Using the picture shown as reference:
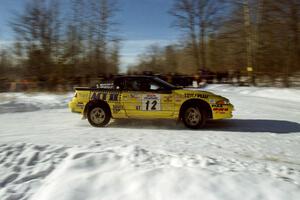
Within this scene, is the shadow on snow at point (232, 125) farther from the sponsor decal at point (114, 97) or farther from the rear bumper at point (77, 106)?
the rear bumper at point (77, 106)

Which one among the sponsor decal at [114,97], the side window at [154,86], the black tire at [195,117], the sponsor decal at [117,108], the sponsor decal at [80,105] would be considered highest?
the side window at [154,86]

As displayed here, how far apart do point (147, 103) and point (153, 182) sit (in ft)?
14.4

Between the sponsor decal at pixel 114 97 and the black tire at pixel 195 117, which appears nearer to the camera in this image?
the black tire at pixel 195 117

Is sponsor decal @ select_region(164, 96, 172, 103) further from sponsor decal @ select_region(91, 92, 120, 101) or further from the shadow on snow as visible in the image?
sponsor decal @ select_region(91, 92, 120, 101)

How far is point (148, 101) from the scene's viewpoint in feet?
27.2

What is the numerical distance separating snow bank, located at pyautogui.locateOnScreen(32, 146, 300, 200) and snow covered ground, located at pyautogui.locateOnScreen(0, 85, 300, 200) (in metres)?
0.01

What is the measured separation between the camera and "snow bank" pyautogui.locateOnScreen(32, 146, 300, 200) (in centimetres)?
373

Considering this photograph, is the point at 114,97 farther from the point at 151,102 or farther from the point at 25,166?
the point at 25,166

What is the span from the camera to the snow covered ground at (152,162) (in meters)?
3.84

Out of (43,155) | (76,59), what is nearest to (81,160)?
(43,155)

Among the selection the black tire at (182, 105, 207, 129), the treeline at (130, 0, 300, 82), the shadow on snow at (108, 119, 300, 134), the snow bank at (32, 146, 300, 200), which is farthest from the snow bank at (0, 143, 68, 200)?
the treeline at (130, 0, 300, 82)

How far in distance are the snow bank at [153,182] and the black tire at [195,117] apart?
10.8 ft

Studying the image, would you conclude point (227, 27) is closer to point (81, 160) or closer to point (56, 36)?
point (56, 36)

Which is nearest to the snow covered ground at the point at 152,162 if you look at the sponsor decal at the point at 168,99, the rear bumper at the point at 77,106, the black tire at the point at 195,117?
the black tire at the point at 195,117
